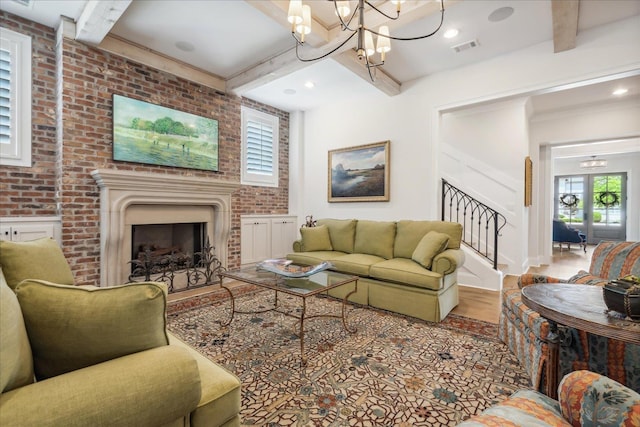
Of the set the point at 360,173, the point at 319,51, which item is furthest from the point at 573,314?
the point at 360,173

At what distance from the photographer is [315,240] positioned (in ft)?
14.0

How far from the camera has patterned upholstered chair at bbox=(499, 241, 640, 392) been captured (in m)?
1.58

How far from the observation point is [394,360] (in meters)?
2.10

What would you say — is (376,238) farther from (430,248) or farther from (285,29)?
(285,29)

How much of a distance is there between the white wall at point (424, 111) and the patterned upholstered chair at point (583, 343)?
2.19m

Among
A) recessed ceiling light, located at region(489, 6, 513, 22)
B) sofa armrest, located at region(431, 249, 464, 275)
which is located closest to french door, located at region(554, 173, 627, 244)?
recessed ceiling light, located at region(489, 6, 513, 22)

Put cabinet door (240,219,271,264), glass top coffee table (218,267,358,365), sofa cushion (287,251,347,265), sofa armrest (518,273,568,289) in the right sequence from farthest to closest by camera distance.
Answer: cabinet door (240,219,271,264)
sofa cushion (287,251,347,265)
glass top coffee table (218,267,358,365)
sofa armrest (518,273,568,289)

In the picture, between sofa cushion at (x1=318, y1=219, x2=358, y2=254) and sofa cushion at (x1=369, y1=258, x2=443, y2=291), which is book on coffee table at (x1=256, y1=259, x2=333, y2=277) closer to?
sofa cushion at (x1=369, y1=258, x2=443, y2=291)

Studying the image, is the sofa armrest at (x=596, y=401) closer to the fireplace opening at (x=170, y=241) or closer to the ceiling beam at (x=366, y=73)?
the ceiling beam at (x=366, y=73)

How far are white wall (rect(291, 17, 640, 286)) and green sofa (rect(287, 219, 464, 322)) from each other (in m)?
0.85

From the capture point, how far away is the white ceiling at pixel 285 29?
2.80 meters

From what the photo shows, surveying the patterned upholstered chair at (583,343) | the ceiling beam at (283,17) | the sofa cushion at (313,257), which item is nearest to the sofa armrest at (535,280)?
the patterned upholstered chair at (583,343)

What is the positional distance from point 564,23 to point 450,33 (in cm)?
102

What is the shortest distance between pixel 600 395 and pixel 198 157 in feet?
14.8
